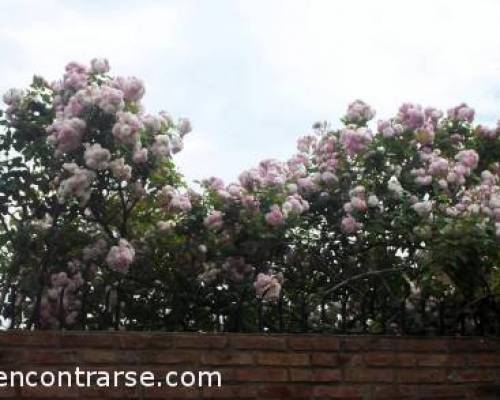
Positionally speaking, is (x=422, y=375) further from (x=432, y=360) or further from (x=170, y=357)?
(x=170, y=357)

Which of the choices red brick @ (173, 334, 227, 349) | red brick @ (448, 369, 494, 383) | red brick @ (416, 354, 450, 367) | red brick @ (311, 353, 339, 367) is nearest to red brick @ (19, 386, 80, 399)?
red brick @ (173, 334, 227, 349)

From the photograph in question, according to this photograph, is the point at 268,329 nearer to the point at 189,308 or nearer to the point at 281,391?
the point at 189,308

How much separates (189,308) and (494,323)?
2208 mm

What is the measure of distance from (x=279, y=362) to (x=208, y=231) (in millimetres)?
2032

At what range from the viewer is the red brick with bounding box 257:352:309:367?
4.41m

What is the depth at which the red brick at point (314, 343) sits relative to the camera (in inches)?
177

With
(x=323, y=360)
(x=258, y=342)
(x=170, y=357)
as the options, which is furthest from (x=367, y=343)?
(x=170, y=357)

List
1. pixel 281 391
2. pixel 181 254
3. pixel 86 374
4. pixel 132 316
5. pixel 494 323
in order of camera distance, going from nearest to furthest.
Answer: pixel 86 374
pixel 281 391
pixel 494 323
pixel 132 316
pixel 181 254

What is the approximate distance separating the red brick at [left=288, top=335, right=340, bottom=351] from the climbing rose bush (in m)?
0.77

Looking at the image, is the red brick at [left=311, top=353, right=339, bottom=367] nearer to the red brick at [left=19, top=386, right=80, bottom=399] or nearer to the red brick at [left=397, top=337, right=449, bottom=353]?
the red brick at [left=397, top=337, right=449, bottom=353]

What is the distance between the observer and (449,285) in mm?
5887

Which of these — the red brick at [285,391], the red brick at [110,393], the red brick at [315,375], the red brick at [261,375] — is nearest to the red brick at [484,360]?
the red brick at [315,375]

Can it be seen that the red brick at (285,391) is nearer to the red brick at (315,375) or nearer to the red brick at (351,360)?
the red brick at (315,375)

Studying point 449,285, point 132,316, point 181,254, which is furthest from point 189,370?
point 449,285
